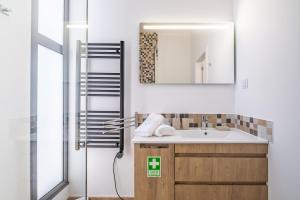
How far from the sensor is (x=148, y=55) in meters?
2.41

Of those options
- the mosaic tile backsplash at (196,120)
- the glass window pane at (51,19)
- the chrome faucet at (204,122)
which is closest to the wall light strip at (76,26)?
the glass window pane at (51,19)

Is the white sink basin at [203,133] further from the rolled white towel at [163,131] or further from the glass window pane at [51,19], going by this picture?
the glass window pane at [51,19]

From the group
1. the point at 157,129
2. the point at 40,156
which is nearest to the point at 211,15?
the point at 157,129

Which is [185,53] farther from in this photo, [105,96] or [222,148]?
[222,148]

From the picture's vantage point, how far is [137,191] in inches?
71.1

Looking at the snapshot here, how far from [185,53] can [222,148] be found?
1.12 meters

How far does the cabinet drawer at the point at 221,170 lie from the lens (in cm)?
175

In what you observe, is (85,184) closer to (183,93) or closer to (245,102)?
(183,93)

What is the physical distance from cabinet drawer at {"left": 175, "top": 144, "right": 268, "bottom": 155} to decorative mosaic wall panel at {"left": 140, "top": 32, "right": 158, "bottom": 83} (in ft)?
2.96
